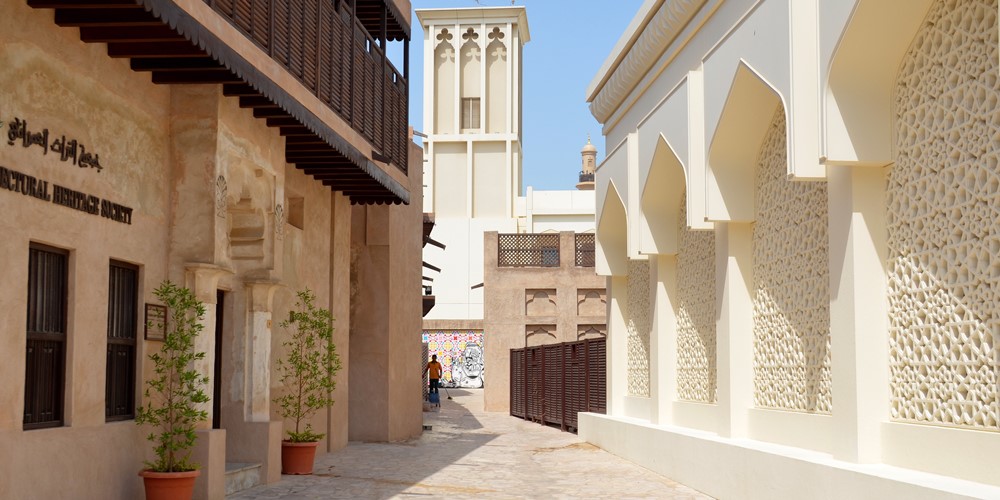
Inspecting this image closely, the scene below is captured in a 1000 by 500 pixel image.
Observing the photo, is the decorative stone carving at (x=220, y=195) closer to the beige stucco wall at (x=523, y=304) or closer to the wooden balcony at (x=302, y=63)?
the wooden balcony at (x=302, y=63)

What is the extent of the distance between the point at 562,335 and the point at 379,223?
13.8m

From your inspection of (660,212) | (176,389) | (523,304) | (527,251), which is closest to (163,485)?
(176,389)

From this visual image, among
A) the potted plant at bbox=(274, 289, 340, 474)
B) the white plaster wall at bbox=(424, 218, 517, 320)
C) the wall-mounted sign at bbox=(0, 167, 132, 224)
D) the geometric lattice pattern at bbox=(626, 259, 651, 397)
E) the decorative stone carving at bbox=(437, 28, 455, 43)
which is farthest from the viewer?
the decorative stone carving at bbox=(437, 28, 455, 43)

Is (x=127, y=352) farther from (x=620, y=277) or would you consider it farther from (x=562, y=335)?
(x=562, y=335)

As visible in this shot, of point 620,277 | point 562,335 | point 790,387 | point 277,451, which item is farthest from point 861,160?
point 562,335

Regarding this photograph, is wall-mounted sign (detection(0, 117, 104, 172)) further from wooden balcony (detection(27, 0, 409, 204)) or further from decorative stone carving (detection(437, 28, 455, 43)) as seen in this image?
decorative stone carving (detection(437, 28, 455, 43))

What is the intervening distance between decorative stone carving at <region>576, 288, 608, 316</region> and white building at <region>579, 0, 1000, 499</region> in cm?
1637

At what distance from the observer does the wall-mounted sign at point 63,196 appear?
773 centimetres

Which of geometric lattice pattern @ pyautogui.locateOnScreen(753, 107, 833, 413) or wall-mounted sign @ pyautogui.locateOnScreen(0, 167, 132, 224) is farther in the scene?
geometric lattice pattern @ pyautogui.locateOnScreen(753, 107, 833, 413)

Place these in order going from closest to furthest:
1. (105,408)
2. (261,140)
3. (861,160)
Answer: (861,160) < (105,408) < (261,140)

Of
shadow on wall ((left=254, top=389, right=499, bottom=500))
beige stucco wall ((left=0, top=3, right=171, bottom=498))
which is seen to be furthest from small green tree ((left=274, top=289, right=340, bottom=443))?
beige stucco wall ((left=0, top=3, right=171, bottom=498))

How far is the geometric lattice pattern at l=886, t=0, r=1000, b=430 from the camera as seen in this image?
7000mm

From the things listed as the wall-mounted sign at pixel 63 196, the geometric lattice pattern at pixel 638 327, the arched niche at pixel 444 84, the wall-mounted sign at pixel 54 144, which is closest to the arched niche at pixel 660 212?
the geometric lattice pattern at pixel 638 327

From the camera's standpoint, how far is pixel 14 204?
776 cm
